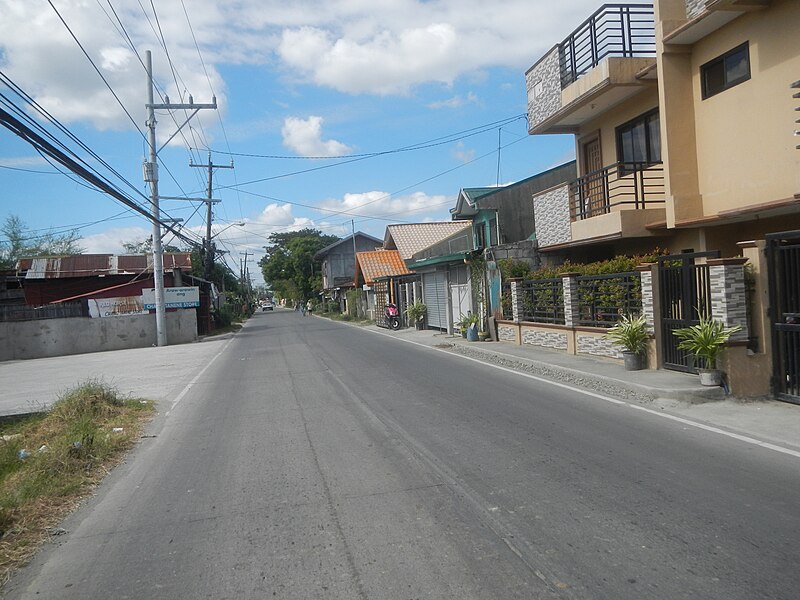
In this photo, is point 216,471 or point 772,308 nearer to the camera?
point 216,471

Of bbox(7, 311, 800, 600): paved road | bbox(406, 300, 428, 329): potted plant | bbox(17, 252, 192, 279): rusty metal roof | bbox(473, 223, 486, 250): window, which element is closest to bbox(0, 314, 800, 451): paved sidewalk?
bbox(7, 311, 800, 600): paved road

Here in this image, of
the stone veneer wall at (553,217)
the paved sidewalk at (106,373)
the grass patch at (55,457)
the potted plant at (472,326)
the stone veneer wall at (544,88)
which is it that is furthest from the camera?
the potted plant at (472,326)

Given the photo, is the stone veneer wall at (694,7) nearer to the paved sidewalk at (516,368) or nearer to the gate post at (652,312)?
the gate post at (652,312)

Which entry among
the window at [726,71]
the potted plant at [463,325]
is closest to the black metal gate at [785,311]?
the window at [726,71]

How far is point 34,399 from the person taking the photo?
49.2 feet

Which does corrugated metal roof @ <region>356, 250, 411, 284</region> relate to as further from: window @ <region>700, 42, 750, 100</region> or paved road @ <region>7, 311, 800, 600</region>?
paved road @ <region>7, 311, 800, 600</region>

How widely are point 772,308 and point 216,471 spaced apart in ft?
26.7

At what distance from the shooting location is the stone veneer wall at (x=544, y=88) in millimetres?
19062

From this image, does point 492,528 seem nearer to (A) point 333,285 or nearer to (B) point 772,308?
(B) point 772,308

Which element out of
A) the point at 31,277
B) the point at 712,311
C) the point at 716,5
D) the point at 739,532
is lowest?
the point at 739,532

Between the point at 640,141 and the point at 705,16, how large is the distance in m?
4.90

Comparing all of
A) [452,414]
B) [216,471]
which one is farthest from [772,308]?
[216,471]

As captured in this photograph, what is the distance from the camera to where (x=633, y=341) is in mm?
13031

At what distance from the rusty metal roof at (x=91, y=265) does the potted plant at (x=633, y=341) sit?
1220 inches
